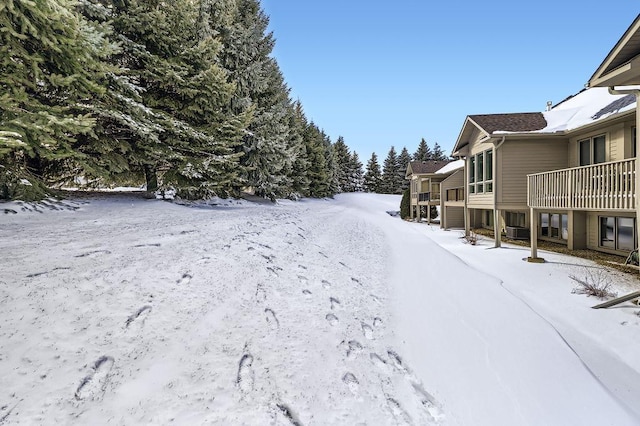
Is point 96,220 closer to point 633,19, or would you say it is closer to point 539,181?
point 633,19

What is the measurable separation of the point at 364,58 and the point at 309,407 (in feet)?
90.4

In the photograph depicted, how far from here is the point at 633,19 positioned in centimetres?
533

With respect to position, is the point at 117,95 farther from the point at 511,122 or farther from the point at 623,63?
the point at 511,122

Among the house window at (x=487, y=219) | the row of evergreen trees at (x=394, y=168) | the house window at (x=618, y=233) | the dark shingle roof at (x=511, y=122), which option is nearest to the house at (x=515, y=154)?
the dark shingle roof at (x=511, y=122)

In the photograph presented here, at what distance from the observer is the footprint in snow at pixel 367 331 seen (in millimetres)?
3440

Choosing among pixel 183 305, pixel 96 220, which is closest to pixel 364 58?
pixel 96 220

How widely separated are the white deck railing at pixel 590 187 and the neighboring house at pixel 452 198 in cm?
703

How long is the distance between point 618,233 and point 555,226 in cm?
263

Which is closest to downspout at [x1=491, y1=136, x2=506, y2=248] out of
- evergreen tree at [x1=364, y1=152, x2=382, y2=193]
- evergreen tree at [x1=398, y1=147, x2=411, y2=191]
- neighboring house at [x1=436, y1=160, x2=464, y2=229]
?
neighboring house at [x1=436, y1=160, x2=464, y2=229]

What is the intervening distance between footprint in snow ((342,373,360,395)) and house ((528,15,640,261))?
652 centimetres

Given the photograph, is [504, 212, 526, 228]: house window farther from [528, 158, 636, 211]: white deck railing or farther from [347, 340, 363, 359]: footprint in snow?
[347, 340, 363, 359]: footprint in snow

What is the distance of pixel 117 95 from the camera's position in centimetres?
680

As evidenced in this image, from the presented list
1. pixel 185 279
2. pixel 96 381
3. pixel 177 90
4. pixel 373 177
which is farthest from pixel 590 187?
pixel 373 177

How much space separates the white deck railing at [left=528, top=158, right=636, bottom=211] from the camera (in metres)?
6.32
